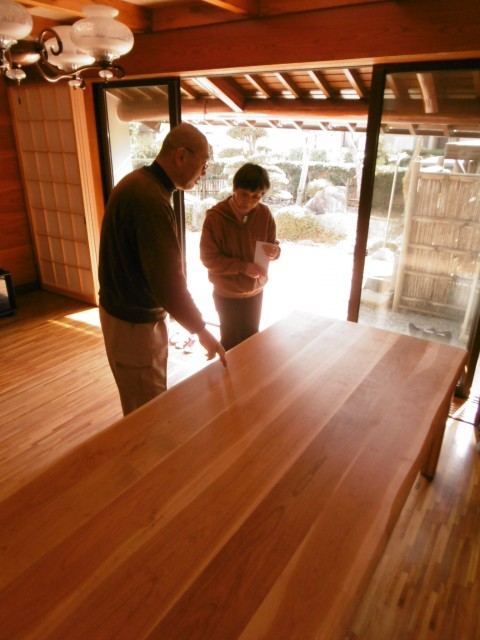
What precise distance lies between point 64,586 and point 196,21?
2.95 metres

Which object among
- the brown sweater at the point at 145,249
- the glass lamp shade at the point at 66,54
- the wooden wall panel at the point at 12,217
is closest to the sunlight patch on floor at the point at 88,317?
the wooden wall panel at the point at 12,217

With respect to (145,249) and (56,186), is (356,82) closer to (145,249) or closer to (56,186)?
(145,249)

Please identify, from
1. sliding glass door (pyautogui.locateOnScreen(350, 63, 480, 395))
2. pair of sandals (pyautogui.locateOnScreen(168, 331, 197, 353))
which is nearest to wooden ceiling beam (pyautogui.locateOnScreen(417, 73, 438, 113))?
sliding glass door (pyautogui.locateOnScreen(350, 63, 480, 395))

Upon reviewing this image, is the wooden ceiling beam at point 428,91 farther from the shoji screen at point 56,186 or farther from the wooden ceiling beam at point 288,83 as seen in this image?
the shoji screen at point 56,186

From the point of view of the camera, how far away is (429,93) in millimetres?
2271

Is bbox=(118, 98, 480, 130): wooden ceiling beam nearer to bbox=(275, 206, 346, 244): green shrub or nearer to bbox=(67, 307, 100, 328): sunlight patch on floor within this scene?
bbox=(67, 307, 100, 328): sunlight patch on floor

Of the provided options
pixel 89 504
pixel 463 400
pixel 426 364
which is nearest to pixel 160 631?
pixel 89 504

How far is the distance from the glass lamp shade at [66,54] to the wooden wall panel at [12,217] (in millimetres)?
2680

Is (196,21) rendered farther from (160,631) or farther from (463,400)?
(160,631)

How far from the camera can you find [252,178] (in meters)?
1.95

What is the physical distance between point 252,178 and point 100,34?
0.79m

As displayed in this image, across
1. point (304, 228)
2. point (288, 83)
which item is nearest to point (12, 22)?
point (288, 83)

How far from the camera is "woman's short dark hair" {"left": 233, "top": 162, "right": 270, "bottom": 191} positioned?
76.7 inches

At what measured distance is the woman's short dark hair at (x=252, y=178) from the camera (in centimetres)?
195
